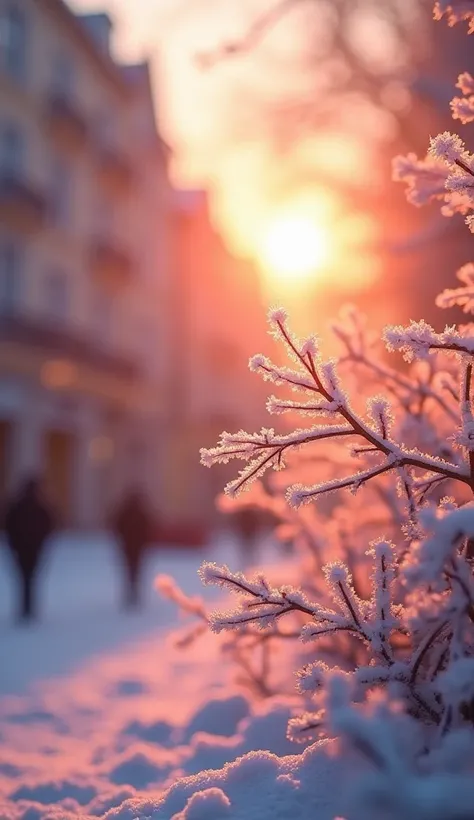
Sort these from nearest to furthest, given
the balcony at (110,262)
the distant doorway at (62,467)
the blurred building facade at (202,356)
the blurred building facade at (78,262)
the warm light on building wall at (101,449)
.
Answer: the blurred building facade at (78,262) < the distant doorway at (62,467) < the balcony at (110,262) < the warm light on building wall at (101,449) < the blurred building facade at (202,356)

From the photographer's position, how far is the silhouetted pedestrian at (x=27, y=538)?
31.4 feet

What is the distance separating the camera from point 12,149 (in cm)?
2231

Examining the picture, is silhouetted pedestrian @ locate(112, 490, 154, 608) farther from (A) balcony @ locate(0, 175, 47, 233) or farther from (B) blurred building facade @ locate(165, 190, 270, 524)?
(B) blurred building facade @ locate(165, 190, 270, 524)

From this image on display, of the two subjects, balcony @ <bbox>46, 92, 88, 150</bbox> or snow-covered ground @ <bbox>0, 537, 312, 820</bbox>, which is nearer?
snow-covered ground @ <bbox>0, 537, 312, 820</bbox>

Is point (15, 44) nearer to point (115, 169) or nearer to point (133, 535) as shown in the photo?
point (115, 169)

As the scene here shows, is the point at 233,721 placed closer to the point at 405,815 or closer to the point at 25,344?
the point at 405,815

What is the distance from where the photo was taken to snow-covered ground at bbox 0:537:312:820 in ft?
10.9

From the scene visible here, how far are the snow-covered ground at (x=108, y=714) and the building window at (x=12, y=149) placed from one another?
14449 millimetres

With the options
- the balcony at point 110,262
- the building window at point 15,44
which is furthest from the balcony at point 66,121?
the balcony at point 110,262

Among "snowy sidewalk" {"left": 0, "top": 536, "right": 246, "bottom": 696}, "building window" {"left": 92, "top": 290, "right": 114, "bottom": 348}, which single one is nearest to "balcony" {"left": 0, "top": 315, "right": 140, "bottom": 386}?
"building window" {"left": 92, "top": 290, "right": 114, "bottom": 348}

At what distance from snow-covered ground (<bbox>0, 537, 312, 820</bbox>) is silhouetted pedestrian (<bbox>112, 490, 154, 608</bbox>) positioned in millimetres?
596

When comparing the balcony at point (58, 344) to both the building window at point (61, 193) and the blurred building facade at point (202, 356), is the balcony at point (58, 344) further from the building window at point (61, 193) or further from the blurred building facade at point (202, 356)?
the blurred building facade at point (202, 356)

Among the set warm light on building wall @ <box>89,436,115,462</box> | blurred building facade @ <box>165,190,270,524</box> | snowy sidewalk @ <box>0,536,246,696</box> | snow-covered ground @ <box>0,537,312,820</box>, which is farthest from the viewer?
blurred building facade @ <box>165,190,270,524</box>

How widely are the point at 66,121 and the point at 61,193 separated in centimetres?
202
